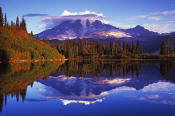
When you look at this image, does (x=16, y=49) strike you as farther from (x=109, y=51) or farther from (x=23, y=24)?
(x=109, y=51)

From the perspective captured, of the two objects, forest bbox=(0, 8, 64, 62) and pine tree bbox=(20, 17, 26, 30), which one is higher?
pine tree bbox=(20, 17, 26, 30)

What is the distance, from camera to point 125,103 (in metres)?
13.3

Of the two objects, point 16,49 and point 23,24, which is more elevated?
point 23,24

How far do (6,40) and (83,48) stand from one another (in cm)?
7801

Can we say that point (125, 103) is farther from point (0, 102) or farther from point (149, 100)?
point (0, 102)

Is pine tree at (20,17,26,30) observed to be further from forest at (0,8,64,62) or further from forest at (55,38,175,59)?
forest at (55,38,175,59)

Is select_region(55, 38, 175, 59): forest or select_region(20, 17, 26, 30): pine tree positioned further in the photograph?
select_region(55, 38, 175, 59): forest

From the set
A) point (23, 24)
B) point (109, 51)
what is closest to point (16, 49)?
point (23, 24)

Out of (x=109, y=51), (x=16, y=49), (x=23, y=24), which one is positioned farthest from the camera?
(x=109, y=51)

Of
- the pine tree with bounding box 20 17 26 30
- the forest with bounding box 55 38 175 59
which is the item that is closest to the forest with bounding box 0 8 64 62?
the pine tree with bounding box 20 17 26 30

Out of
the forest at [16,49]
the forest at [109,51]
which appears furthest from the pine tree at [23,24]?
the forest at [109,51]

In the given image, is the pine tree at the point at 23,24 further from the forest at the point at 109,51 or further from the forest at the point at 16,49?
the forest at the point at 109,51

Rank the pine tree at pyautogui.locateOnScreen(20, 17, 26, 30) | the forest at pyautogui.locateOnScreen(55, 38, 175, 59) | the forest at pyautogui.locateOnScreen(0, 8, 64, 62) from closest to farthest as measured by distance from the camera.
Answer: the forest at pyautogui.locateOnScreen(0, 8, 64, 62) < the pine tree at pyautogui.locateOnScreen(20, 17, 26, 30) < the forest at pyautogui.locateOnScreen(55, 38, 175, 59)

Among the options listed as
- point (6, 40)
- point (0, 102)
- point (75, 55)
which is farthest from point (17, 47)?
point (0, 102)
